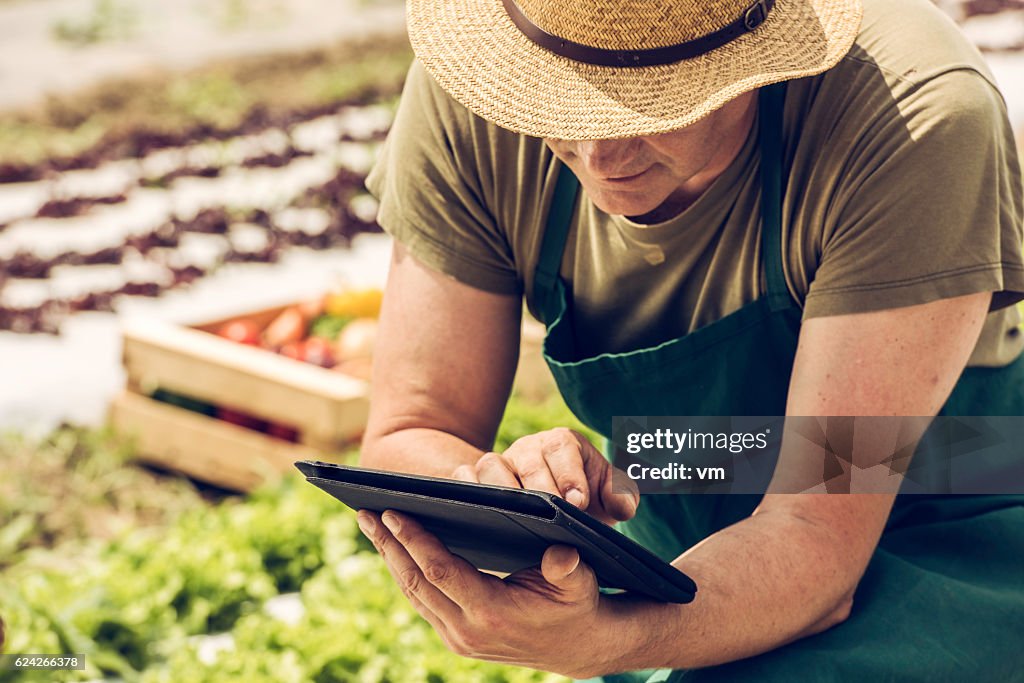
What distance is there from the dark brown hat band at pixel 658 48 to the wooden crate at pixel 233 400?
234 centimetres

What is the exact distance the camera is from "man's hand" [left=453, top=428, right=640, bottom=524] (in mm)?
1770

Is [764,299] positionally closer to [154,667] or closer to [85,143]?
[154,667]

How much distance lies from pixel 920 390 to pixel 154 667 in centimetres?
212

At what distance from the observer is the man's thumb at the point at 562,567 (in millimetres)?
1678

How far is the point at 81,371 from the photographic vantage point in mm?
4828

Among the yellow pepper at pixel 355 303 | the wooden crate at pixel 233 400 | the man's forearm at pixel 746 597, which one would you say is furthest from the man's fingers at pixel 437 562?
the yellow pepper at pixel 355 303

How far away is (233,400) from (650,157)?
2686 mm

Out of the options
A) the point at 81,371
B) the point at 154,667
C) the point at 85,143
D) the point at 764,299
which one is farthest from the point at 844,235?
the point at 85,143

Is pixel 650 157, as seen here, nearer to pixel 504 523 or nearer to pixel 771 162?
pixel 771 162

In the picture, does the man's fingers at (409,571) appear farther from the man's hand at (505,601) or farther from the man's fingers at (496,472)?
the man's fingers at (496,472)

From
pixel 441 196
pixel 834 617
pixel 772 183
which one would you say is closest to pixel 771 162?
pixel 772 183

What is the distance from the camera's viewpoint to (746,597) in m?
1.90

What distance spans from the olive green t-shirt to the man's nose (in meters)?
0.25

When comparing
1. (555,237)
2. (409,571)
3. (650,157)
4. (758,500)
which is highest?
(650,157)
